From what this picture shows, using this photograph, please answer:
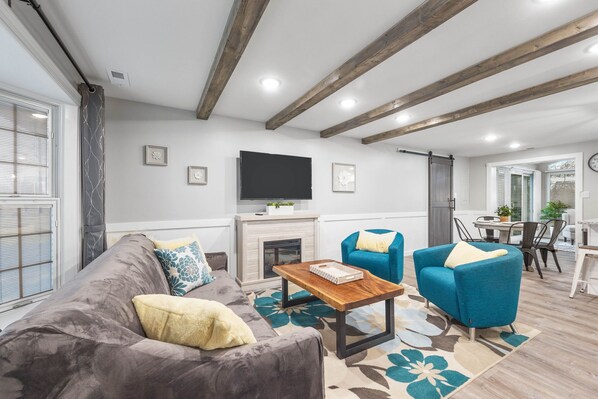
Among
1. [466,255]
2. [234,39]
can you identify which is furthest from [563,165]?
[234,39]

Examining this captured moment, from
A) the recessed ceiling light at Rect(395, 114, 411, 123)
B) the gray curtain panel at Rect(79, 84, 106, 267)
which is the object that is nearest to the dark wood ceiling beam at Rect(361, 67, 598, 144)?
the recessed ceiling light at Rect(395, 114, 411, 123)

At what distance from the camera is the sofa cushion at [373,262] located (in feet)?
10.5

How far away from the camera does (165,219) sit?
129 inches

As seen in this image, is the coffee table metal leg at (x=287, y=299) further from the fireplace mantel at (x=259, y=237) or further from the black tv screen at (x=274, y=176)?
the black tv screen at (x=274, y=176)

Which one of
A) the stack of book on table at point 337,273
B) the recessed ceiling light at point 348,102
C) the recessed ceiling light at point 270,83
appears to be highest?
the recessed ceiling light at point 270,83

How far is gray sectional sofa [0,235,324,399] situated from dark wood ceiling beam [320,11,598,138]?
2527mm

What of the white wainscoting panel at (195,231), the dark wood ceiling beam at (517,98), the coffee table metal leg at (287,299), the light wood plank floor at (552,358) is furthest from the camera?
the white wainscoting panel at (195,231)

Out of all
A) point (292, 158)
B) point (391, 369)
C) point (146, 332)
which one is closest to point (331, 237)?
point (292, 158)

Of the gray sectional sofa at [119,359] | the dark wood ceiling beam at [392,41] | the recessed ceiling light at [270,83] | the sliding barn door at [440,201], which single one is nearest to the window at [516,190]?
the sliding barn door at [440,201]

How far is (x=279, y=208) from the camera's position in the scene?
3.74m

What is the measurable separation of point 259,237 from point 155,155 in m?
1.67

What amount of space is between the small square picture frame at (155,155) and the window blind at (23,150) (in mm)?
943

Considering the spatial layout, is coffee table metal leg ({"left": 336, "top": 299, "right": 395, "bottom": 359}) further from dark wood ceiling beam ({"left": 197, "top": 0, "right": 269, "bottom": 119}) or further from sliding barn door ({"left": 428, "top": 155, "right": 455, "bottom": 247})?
sliding barn door ({"left": 428, "top": 155, "right": 455, "bottom": 247})

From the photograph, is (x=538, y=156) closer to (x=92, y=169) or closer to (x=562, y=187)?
(x=562, y=187)
